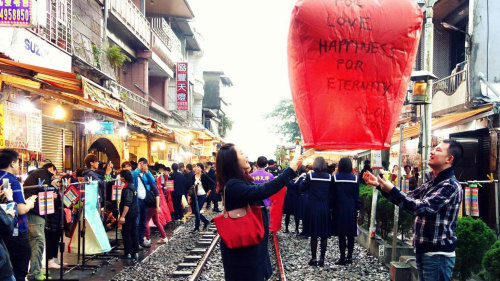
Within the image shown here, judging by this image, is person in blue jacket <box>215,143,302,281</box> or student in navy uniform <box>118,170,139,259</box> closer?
person in blue jacket <box>215,143,302,281</box>

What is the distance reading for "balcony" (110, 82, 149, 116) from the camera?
18.6 metres

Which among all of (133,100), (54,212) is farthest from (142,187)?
(133,100)

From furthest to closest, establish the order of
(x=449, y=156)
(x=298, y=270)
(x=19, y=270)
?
(x=298, y=270)
(x=19, y=270)
(x=449, y=156)

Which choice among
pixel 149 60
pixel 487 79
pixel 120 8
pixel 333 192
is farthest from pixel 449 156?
pixel 149 60

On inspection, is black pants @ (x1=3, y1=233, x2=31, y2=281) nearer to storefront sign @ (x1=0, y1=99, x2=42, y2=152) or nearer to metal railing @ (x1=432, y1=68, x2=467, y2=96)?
storefront sign @ (x1=0, y1=99, x2=42, y2=152)

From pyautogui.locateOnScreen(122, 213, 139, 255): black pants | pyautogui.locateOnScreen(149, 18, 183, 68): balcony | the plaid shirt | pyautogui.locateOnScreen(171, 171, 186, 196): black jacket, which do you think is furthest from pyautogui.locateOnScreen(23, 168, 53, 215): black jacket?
pyautogui.locateOnScreen(149, 18, 183, 68): balcony

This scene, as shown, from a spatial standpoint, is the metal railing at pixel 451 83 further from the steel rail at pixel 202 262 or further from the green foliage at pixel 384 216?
the steel rail at pixel 202 262

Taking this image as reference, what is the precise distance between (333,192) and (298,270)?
5.42ft

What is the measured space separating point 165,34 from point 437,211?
88.1 feet

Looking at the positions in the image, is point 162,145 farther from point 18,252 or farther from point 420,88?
point 18,252

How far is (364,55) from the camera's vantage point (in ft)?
12.3

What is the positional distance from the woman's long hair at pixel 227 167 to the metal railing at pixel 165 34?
74.7 ft

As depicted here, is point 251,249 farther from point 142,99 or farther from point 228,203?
point 142,99

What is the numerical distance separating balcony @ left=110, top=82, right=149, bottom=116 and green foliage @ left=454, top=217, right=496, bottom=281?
14.4 metres
